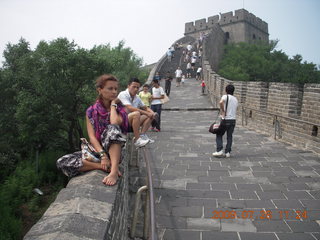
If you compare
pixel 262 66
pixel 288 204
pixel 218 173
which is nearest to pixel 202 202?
pixel 288 204

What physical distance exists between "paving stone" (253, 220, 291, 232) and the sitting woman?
1.68 meters

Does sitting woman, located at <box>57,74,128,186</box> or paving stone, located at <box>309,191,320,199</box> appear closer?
sitting woman, located at <box>57,74,128,186</box>

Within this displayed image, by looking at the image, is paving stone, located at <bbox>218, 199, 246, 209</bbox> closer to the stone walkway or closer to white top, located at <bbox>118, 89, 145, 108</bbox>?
the stone walkway

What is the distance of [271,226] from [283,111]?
16.3ft

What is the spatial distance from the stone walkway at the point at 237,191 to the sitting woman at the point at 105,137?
41.5 inches

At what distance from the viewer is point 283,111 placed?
7.62 metres

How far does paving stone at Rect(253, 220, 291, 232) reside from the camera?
3.19 m

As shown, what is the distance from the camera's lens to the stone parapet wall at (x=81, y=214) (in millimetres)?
1761

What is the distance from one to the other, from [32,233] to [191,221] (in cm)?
206

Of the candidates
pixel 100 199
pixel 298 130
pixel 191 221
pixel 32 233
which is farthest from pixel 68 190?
pixel 298 130

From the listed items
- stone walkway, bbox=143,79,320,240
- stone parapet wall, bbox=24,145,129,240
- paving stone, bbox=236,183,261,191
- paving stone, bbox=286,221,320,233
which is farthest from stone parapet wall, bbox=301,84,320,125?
stone parapet wall, bbox=24,145,129,240

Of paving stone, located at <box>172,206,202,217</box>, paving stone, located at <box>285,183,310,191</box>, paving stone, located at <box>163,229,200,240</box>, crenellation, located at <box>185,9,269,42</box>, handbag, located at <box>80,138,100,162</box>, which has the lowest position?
paving stone, located at <box>163,229,200,240</box>

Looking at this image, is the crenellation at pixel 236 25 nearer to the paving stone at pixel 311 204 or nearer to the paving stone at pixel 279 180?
the paving stone at pixel 279 180

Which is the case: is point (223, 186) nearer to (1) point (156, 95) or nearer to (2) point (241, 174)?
(2) point (241, 174)
